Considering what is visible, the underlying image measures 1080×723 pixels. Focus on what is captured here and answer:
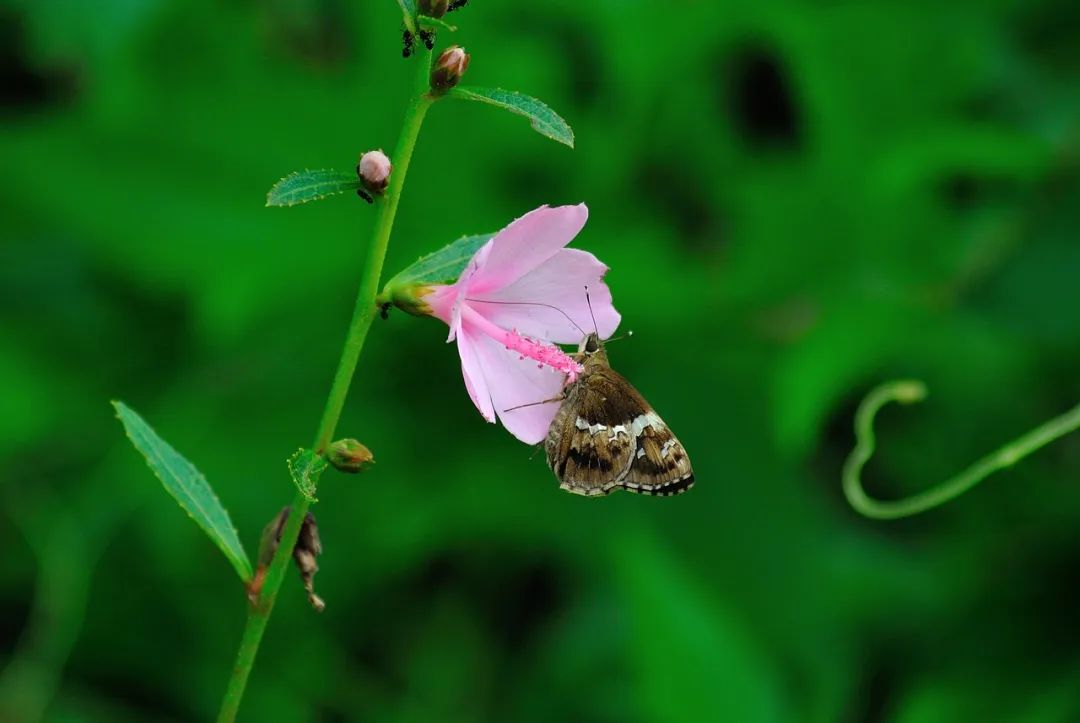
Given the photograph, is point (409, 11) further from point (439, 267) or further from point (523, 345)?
point (523, 345)

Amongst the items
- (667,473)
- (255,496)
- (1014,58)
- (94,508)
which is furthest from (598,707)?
(1014,58)

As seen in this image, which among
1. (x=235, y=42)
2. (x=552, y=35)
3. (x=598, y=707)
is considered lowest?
(x=598, y=707)

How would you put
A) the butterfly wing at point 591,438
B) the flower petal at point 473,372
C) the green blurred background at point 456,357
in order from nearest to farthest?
the flower petal at point 473,372 < the butterfly wing at point 591,438 < the green blurred background at point 456,357

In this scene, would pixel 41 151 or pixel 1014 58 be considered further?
pixel 1014 58

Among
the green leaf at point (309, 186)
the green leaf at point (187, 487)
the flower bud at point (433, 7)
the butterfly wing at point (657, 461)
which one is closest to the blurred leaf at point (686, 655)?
the butterfly wing at point (657, 461)

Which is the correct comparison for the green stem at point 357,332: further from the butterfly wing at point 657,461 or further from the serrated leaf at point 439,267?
the butterfly wing at point 657,461

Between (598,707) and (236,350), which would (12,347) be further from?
(598,707)
